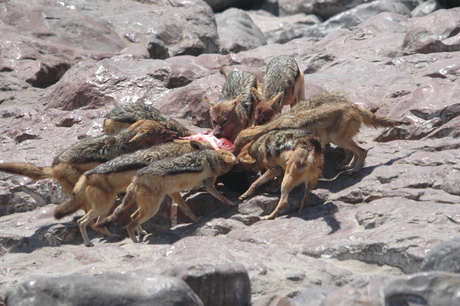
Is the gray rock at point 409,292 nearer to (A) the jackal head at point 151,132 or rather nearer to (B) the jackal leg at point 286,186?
(B) the jackal leg at point 286,186

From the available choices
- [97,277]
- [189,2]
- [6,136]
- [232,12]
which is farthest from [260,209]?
[232,12]

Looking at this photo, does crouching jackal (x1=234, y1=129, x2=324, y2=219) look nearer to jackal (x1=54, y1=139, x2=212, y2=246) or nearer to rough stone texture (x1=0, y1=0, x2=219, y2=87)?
jackal (x1=54, y1=139, x2=212, y2=246)

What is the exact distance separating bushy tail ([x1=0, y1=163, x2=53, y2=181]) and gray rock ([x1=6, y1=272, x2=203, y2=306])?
3899 mm

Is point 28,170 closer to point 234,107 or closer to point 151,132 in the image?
point 151,132

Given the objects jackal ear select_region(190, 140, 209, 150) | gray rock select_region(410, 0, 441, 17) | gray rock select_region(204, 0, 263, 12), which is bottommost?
gray rock select_region(204, 0, 263, 12)

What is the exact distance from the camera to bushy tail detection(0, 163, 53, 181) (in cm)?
992

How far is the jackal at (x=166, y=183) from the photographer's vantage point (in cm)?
910

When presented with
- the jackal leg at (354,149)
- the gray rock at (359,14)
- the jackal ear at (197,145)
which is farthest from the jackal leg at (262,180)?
the gray rock at (359,14)

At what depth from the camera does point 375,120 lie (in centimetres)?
1040

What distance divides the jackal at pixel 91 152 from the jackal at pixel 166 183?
1.01 meters

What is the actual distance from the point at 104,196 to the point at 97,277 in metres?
3.20

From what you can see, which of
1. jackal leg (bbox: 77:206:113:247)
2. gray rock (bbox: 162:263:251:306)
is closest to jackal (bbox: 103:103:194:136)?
jackal leg (bbox: 77:206:113:247)

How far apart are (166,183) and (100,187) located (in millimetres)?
924

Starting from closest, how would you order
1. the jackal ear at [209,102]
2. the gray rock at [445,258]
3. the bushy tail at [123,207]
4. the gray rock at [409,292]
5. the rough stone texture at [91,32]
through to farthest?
1. the gray rock at [409,292]
2. the gray rock at [445,258]
3. the bushy tail at [123,207]
4. the jackal ear at [209,102]
5. the rough stone texture at [91,32]
